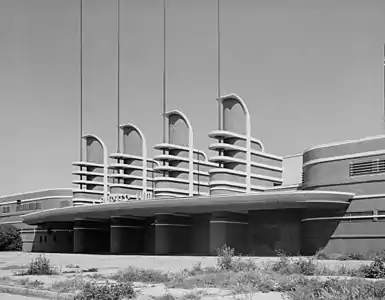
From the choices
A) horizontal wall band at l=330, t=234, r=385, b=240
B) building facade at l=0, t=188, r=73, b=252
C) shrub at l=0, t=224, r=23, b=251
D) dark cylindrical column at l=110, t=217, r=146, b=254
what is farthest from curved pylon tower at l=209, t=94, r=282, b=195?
shrub at l=0, t=224, r=23, b=251

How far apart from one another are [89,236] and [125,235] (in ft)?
27.8

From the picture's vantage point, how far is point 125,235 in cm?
5903

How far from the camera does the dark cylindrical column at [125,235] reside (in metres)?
58.7

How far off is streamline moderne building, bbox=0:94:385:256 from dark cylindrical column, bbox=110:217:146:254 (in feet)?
0.32

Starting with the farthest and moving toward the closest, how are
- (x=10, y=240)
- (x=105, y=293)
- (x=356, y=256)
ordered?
(x=10, y=240) → (x=356, y=256) → (x=105, y=293)

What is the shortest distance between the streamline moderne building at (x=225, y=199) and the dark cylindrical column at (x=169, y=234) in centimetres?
9

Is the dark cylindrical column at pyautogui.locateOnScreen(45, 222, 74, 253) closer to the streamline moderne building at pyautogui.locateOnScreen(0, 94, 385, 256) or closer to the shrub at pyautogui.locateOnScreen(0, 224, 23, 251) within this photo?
the streamline moderne building at pyautogui.locateOnScreen(0, 94, 385, 256)

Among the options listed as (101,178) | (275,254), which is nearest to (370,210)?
(275,254)

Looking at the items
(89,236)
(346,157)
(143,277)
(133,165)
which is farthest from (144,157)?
(143,277)

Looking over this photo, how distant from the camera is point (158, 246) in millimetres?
54375

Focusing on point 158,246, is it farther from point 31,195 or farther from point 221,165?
point 31,195

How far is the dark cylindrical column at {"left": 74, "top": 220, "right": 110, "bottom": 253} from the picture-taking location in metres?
65.4

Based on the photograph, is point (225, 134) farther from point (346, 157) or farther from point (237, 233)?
point (346, 157)

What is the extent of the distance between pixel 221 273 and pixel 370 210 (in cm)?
1855
